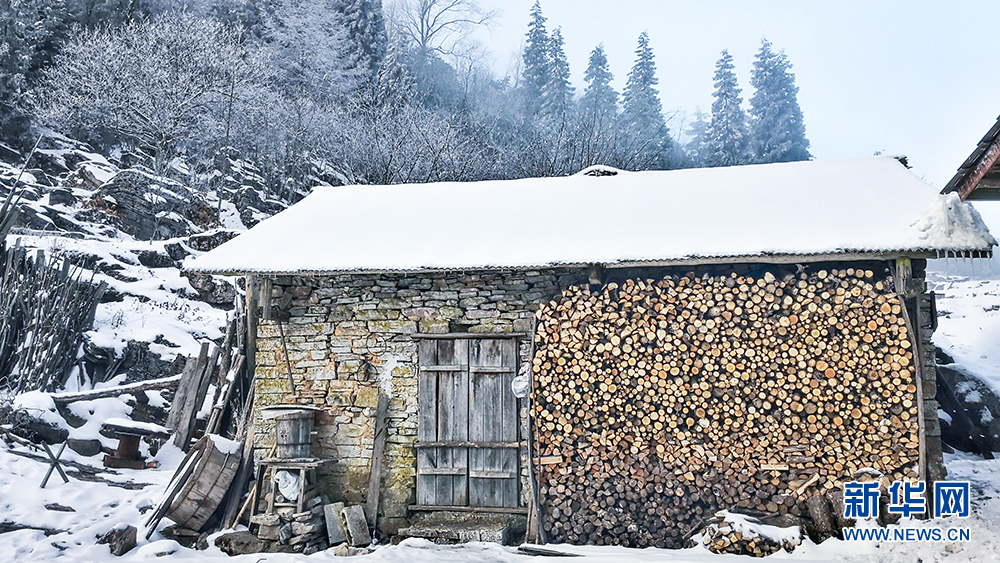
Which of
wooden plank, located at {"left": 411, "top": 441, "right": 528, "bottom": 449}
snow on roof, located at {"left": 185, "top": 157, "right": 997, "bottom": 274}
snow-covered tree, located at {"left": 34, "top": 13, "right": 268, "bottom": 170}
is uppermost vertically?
snow-covered tree, located at {"left": 34, "top": 13, "right": 268, "bottom": 170}

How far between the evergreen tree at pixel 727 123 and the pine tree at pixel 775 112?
2.12 ft

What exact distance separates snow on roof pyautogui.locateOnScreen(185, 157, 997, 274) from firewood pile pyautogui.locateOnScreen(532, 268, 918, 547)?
46 centimetres

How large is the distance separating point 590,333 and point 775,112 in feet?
91.1

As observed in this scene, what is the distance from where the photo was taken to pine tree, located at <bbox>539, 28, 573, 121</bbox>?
103 ft

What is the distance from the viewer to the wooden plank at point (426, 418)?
7180mm

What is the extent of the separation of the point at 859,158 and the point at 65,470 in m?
10.6

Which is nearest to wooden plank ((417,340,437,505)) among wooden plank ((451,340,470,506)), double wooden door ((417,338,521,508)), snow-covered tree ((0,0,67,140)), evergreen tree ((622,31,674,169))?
double wooden door ((417,338,521,508))

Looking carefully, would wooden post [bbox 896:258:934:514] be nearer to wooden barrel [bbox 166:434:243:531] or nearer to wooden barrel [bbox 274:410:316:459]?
wooden barrel [bbox 274:410:316:459]

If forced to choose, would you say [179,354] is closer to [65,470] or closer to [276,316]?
[65,470]

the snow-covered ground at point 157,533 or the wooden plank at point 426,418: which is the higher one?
the wooden plank at point 426,418

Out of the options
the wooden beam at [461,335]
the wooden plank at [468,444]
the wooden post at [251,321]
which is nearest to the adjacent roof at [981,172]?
the wooden beam at [461,335]

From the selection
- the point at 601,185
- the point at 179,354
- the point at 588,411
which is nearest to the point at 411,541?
the point at 588,411

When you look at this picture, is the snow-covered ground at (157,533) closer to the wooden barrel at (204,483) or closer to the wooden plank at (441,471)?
the wooden barrel at (204,483)

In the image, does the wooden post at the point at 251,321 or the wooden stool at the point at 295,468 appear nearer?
the wooden stool at the point at 295,468
